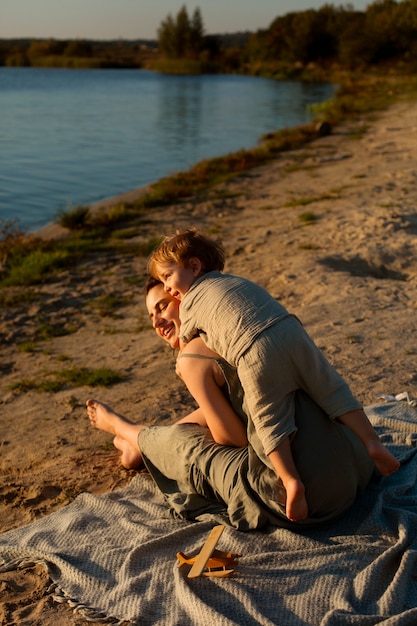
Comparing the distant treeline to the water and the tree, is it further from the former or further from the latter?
the water

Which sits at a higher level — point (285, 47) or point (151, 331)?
point (285, 47)

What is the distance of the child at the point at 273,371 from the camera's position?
2.98 meters

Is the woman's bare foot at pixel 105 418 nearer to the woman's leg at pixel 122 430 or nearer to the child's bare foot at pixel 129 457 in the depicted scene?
the woman's leg at pixel 122 430

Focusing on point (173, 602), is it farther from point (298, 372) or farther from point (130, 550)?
point (298, 372)

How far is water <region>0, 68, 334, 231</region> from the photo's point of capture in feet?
50.3

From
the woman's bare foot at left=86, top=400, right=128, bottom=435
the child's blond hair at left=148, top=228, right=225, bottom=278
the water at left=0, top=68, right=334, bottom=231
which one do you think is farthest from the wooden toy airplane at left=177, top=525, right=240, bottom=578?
the water at left=0, top=68, right=334, bottom=231

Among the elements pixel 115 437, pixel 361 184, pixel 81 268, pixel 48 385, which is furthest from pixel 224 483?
pixel 361 184

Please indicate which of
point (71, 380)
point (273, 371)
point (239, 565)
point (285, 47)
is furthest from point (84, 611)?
point (285, 47)

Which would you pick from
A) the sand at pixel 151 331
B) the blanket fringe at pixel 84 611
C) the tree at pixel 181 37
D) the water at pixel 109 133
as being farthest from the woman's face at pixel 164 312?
the tree at pixel 181 37

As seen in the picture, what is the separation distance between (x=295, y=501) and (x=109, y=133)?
22.6 m

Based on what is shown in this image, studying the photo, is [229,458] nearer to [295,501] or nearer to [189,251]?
[295,501]

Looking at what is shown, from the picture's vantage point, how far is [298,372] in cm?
301

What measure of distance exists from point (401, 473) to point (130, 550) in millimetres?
1321

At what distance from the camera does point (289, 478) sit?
2.97m
